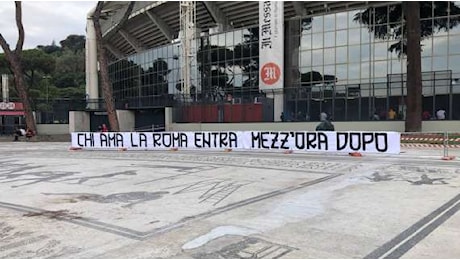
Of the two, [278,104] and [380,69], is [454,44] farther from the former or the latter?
[278,104]

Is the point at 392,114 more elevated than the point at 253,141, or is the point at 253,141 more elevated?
the point at 392,114

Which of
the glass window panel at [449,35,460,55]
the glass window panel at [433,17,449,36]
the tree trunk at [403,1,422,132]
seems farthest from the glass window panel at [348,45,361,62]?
the tree trunk at [403,1,422,132]

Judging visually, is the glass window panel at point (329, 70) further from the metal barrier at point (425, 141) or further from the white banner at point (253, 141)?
the white banner at point (253, 141)

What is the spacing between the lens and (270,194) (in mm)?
9766

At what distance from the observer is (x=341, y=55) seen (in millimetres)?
39125

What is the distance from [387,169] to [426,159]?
3.74 m

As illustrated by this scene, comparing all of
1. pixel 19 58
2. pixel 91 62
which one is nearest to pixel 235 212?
pixel 19 58

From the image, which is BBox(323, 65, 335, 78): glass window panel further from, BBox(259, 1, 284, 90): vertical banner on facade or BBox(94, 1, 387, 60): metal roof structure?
BBox(259, 1, 284, 90): vertical banner on facade

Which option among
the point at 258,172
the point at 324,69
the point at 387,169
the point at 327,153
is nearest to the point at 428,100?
the point at 324,69

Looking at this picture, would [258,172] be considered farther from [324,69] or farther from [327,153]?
[324,69]

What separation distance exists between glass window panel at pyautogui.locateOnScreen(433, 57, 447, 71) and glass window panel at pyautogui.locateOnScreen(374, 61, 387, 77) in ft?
12.2

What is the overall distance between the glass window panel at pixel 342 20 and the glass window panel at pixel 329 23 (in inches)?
14.9

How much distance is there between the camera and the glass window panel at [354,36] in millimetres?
38281

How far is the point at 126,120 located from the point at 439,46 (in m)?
27.4
